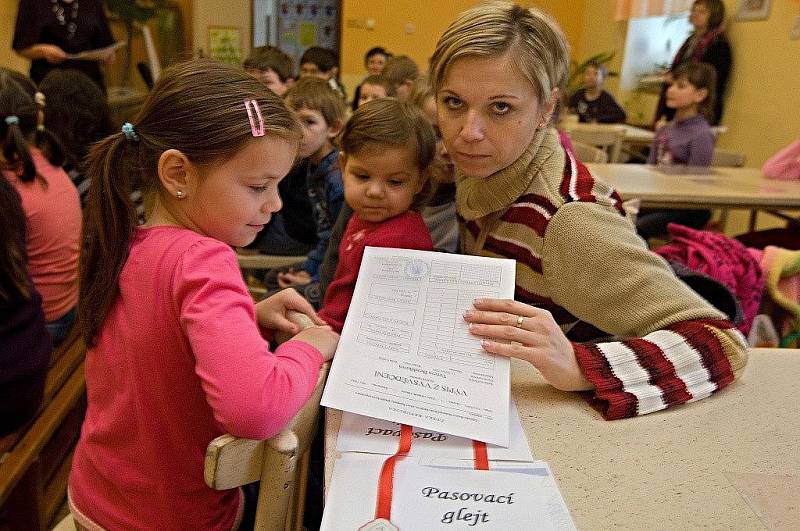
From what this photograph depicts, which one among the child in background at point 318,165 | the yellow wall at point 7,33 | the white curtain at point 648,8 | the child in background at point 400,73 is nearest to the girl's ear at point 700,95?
the child in background at point 400,73

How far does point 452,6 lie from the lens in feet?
24.6

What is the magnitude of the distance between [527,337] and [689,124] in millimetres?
3607

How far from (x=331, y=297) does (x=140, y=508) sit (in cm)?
62

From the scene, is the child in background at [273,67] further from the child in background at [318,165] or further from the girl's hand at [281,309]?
the girl's hand at [281,309]

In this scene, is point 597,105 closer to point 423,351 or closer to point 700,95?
point 700,95

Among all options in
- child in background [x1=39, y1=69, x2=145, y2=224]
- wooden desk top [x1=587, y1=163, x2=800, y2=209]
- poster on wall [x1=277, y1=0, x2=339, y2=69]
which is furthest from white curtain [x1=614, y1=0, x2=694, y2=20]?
child in background [x1=39, y1=69, x2=145, y2=224]

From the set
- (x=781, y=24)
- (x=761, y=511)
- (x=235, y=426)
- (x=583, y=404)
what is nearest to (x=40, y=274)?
(x=235, y=426)

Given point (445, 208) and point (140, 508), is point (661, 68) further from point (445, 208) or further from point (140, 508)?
point (140, 508)

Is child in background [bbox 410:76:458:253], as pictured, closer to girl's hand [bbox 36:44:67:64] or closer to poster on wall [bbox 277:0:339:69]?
girl's hand [bbox 36:44:67:64]

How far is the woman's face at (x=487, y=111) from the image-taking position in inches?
44.8

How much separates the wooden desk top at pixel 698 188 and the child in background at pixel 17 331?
211cm

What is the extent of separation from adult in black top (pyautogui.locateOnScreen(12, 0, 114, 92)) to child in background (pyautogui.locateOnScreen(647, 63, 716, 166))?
3733mm

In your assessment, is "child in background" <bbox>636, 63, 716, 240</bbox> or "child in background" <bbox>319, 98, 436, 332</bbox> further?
"child in background" <bbox>636, 63, 716, 240</bbox>

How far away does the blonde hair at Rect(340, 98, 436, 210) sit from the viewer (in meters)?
1.54
